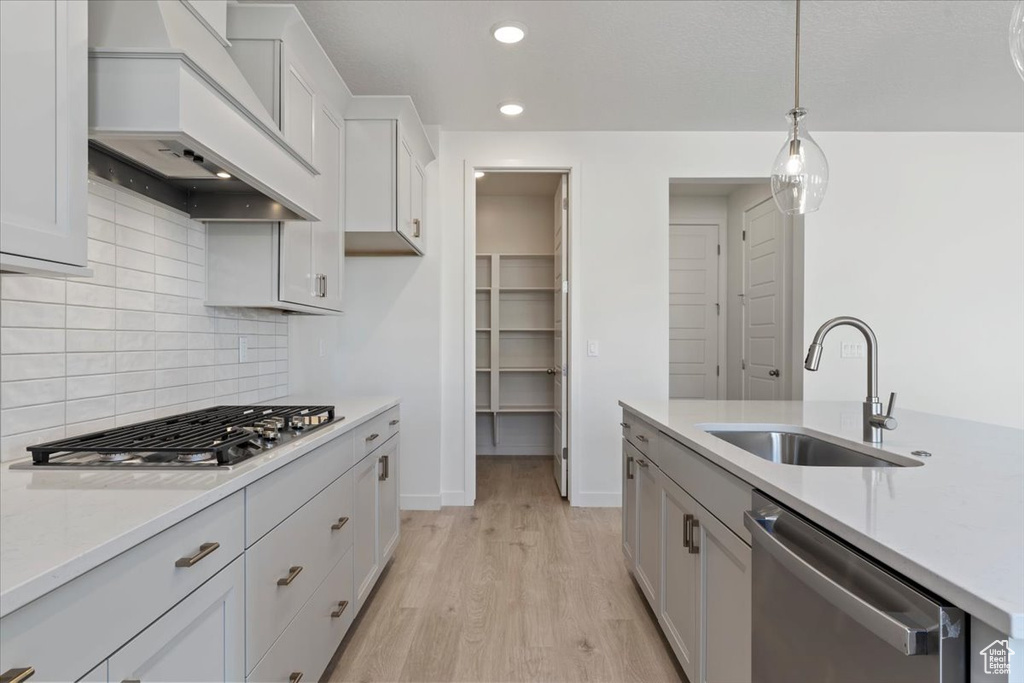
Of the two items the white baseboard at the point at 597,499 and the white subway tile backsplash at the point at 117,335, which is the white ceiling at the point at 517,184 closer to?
the white baseboard at the point at 597,499

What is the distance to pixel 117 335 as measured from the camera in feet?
5.31

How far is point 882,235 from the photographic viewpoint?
3600 millimetres

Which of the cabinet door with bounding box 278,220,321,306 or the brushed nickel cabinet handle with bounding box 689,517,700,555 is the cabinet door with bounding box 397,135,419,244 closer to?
the cabinet door with bounding box 278,220,321,306

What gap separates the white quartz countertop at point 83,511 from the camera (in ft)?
2.15

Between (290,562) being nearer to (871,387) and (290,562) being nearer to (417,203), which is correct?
(871,387)

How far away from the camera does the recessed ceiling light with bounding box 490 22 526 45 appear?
7.76 feet

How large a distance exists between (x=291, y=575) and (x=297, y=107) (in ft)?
5.78

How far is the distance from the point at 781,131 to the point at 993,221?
1.68m

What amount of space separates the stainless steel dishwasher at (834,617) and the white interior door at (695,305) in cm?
417

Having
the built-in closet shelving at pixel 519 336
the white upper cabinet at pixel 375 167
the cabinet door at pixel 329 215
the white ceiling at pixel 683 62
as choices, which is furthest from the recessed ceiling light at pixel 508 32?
the built-in closet shelving at pixel 519 336

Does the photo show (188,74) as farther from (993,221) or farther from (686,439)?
(993,221)

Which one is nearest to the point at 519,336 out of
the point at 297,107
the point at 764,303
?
the point at 764,303

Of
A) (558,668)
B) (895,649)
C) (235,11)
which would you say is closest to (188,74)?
(235,11)

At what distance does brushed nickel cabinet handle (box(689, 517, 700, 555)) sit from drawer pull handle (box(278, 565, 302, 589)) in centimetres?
116
